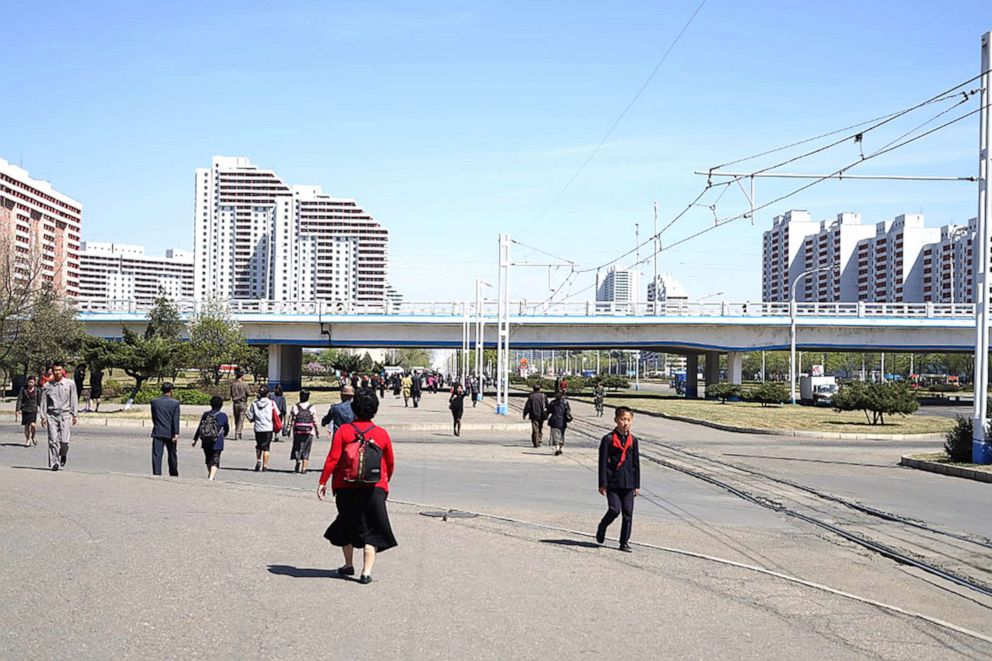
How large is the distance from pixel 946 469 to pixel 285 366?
6304 centimetres

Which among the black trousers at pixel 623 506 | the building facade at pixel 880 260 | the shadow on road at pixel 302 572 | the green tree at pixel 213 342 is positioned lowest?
the shadow on road at pixel 302 572

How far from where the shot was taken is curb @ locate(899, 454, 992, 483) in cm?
2112

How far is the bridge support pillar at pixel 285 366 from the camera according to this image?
76.1 meters

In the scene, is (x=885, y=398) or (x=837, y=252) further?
(x=837, y=252)

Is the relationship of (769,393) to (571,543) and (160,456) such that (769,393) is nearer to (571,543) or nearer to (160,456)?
(160,456)

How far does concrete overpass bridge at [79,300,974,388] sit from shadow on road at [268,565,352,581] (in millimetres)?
59151

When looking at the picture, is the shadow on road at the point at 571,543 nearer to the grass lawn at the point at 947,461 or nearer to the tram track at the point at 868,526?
the tram track at the point at 868,526

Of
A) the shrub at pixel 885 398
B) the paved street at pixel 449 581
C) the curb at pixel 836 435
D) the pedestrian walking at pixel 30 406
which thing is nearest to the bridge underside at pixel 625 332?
the shrub at pixel 885 398

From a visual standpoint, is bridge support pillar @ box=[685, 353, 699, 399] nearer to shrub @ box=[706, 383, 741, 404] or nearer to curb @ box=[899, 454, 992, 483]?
shrub @ box=[706, 383, 741, 404]

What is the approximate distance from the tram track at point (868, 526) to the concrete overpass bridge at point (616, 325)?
48125 mm

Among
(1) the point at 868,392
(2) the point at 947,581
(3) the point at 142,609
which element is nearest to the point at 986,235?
(2) the point at 947,581

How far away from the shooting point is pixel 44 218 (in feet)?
567

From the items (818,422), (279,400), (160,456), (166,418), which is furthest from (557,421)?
(818,422)

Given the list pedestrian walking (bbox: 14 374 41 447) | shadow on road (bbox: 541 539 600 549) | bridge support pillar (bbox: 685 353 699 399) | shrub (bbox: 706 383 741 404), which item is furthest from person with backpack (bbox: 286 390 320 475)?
bridge support pillar (bbox: 685 353 699 399)
